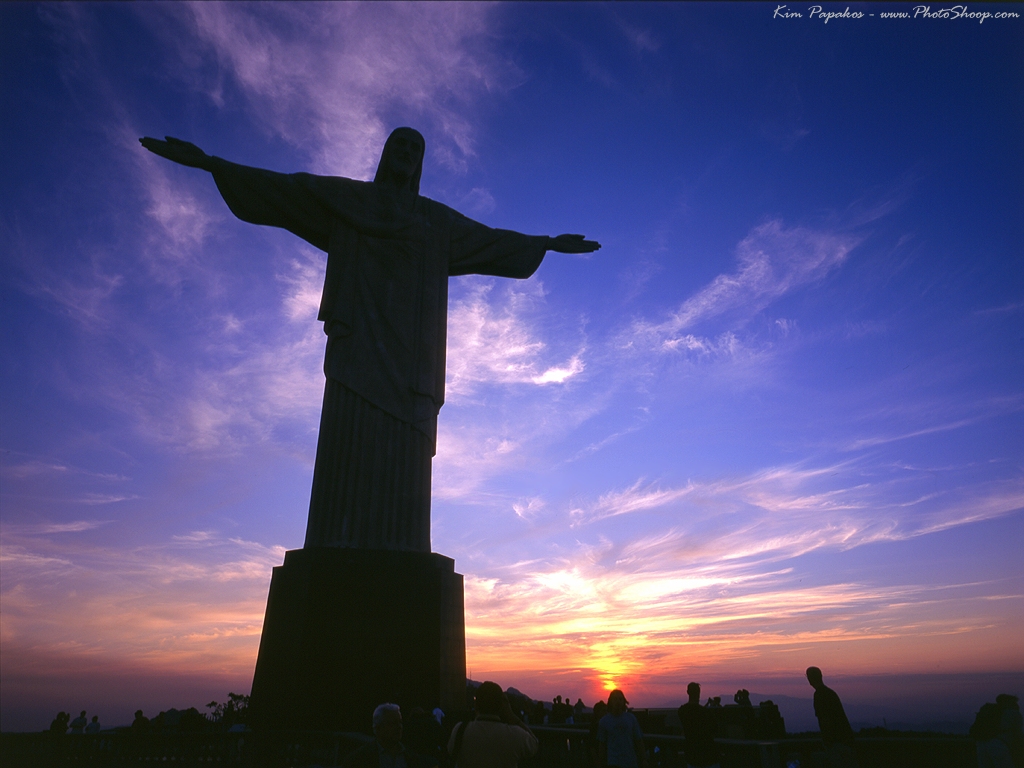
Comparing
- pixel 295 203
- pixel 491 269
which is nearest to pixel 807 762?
pixel 491 269

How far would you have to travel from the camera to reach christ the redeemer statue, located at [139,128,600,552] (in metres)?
8.66

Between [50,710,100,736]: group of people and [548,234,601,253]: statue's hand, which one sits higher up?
→ [548,234,601,253]: statue's hand

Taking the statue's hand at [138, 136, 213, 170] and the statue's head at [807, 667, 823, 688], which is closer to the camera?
the statue's head at [807, 667, 823, 688]

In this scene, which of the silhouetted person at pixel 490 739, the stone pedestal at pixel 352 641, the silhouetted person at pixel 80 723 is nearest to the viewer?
the silhouetted person at pixel 490 739

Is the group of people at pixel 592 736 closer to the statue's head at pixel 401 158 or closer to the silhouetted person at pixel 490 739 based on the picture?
the silhouetted person at pixel 490 739

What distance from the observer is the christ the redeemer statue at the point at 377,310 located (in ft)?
28.4

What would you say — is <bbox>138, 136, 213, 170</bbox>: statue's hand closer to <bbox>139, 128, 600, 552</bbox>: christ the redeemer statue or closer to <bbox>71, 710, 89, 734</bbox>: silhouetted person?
<bbox>139, 128, 600, 552</bbox>: christ the redeemer statue

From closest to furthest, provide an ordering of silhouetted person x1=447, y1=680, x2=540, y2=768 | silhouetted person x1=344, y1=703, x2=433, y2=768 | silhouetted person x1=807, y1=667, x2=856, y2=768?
silhouetted person x1=344, y1=703, x2=433, y2=768
silhouetted person x1=447, y1=680, x2=540, y2=768
silhouetted person x1=807, y1=667, x2=856, y2=768

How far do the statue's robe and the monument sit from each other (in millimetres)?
18

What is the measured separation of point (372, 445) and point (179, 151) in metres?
4.95

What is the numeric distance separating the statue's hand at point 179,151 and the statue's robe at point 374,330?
29cm

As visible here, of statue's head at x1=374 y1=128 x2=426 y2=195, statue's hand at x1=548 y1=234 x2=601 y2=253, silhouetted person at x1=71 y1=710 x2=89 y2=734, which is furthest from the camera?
silhouetted person at x1=71 y1=710 x2=89 y2=734

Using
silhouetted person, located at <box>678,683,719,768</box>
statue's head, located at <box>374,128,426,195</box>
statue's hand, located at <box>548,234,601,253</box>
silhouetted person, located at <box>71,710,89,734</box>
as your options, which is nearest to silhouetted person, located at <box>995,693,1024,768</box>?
silhouetted person, located at <box>678,683,719,768</box>

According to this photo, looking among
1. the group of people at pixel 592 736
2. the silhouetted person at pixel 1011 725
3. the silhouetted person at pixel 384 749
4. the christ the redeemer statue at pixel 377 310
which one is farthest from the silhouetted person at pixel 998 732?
the christ the redeemer statue at pixel 377 310
